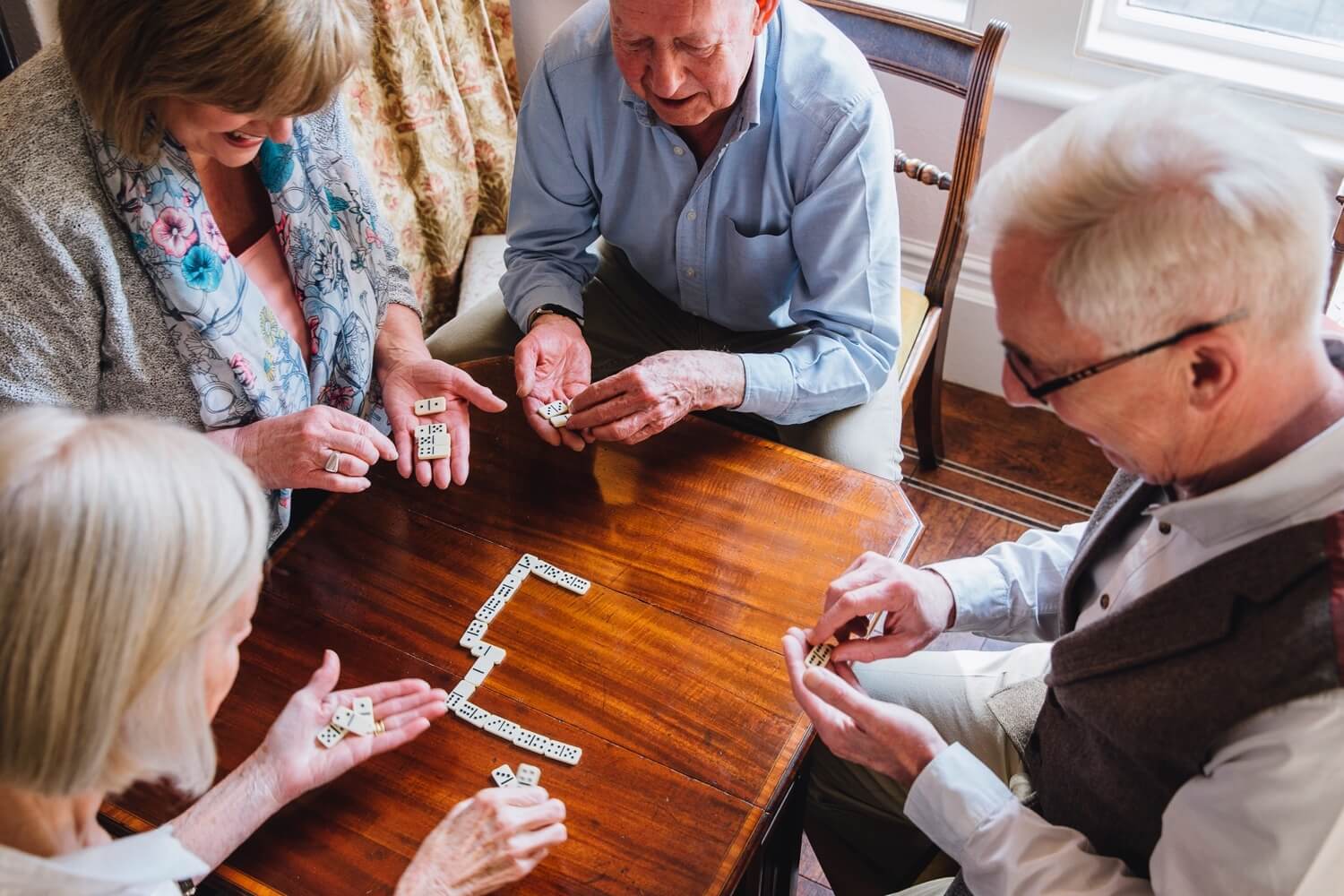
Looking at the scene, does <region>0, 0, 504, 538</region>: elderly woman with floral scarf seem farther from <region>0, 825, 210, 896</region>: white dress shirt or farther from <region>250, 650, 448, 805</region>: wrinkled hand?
<region>0, 825, 210, 896</region>: white dress shirt

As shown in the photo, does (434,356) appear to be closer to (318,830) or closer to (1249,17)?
(318,830)

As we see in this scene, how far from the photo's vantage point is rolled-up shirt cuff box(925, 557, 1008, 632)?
76.2 inches

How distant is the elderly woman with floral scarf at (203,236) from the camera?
5.75 feet

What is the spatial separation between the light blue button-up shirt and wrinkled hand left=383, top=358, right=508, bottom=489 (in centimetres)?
37

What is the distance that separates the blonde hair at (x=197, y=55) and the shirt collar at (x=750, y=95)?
695 mm

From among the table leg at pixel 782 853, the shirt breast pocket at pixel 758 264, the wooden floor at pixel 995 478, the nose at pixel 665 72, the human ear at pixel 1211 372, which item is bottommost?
the wooden floor at pixel 995 478

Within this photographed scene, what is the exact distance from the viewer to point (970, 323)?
147 inches

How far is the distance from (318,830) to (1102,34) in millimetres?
2988

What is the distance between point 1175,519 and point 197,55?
5.30ft

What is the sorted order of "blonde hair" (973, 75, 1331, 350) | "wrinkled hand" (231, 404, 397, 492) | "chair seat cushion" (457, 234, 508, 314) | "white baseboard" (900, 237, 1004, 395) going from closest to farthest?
"blonde hair" (973, 75, 1331, 350) < "wrinkled hand" (231, 404, 397, 492) < "chair seat cushion" (457, 234, 508, 314) < "white baseboard" (900, 237, 1004, 395)

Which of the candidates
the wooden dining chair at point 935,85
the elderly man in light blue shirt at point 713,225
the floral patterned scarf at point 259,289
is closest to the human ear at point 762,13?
the elderly man in light blue shirt at point 713,225

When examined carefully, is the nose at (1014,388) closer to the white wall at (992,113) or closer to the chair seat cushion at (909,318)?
the chair seat cushion at (909,318)

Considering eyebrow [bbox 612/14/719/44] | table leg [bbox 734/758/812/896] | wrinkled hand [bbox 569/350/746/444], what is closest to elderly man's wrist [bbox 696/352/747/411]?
wrinkled hand [bbox 569/350/746/444]

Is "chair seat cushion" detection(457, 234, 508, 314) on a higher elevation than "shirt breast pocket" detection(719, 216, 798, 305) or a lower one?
lower
